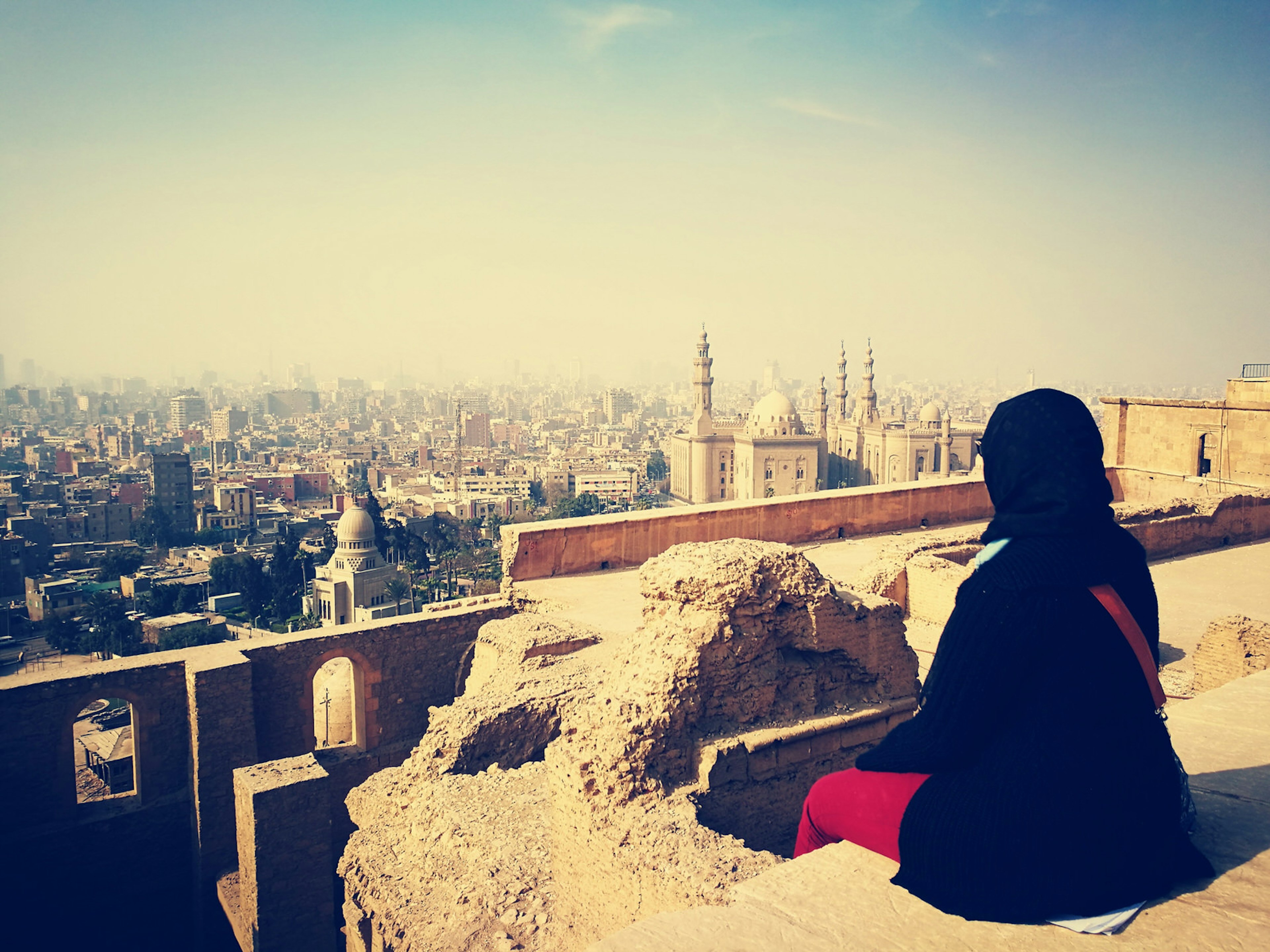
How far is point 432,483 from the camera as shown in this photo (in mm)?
77938

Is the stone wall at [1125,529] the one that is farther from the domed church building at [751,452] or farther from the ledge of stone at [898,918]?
the domed church building at [751,452]

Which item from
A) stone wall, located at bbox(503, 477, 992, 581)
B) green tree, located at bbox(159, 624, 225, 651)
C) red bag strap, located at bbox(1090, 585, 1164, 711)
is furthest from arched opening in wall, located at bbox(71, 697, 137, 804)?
red bag strap, located at bbox(1090, 585, 1164, 711)

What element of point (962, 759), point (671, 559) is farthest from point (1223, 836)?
point (671, 559)

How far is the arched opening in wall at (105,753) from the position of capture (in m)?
9.62

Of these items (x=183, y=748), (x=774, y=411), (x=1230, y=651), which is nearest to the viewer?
(x=1230, y=651)

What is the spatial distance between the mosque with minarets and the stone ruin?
154ft

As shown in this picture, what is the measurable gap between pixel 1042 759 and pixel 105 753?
1930 cm

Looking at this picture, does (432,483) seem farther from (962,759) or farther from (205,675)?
(962,759)

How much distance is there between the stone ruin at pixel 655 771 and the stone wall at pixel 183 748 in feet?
7.35

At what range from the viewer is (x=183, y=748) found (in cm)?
680

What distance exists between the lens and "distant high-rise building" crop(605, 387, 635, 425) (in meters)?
157

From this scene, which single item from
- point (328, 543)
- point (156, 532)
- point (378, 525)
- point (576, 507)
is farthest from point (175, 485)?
point (378, 525)

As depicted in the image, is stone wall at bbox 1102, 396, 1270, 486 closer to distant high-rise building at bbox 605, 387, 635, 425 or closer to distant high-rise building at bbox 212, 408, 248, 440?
distant high-rise building at bbox 212, 408, 248, 440

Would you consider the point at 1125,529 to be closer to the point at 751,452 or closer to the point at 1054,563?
the point at 1054,563
